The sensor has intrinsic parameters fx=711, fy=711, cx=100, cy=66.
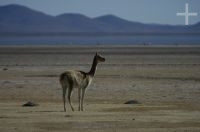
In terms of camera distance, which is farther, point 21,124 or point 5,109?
point 5,109

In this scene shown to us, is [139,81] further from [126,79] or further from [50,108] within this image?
[50,108]

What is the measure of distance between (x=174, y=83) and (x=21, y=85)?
283 inches

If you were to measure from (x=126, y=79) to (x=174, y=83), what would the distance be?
3.53m

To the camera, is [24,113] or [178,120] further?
[24,113]

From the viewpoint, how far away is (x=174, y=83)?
33.6 meters

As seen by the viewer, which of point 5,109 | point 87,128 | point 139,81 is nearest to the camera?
point 87,128

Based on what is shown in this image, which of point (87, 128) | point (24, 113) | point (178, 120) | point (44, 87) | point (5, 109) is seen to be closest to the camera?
point (87, 128)

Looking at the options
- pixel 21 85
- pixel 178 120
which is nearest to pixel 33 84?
pixel 21 85

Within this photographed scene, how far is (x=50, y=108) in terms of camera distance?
Answer: 22.2 meters

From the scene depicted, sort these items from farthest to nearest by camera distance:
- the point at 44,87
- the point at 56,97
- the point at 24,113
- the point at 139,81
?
the point at 139,81 < the point at 44,87 < the point at 56,97 < the point at 24,113

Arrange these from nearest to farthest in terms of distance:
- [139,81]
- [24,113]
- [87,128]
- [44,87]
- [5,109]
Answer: [87,128] < [24,113] < [5,109] < [44,87] < [139,81]

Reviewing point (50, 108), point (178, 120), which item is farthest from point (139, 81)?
point (178, 120)

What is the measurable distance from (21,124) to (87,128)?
5.81ft

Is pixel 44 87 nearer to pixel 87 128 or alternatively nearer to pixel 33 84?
pixel 33 84
